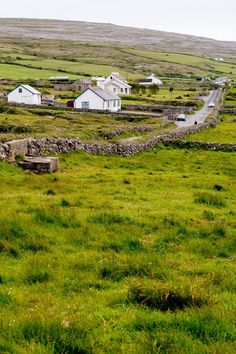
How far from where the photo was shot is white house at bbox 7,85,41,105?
94.6 meters

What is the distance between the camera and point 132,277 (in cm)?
947

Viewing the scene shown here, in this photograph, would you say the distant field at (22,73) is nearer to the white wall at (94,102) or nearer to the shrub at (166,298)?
the white wall at (94,102)

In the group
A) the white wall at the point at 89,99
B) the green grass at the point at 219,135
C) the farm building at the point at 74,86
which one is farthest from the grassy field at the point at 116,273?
the farm building at the point at 74,86

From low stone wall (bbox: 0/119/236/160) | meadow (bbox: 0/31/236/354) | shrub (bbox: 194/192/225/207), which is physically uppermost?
meadow (bbox: 0/31/236/354)

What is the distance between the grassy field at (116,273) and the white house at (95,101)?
72.5 m

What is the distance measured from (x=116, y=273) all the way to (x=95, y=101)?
8389 cm

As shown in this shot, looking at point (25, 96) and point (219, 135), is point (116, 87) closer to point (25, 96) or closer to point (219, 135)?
point (25, 96)

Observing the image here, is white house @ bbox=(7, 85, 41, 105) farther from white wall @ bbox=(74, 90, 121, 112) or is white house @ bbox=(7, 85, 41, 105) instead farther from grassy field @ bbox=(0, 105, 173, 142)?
grassy field @ bbox=(0, 105, 173, 142)

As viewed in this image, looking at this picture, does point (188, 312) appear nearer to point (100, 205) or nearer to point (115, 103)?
point (100, 205)

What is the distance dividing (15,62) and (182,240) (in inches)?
7257

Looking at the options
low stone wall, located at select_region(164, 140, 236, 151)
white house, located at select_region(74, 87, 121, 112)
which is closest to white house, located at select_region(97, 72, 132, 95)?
white house, located at select_region(74, 87, 121, 112)

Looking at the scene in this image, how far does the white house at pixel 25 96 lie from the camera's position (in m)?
94.6

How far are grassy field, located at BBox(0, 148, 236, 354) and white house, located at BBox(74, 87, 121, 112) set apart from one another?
7249 centimetres

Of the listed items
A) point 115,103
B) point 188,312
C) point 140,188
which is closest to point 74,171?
point 140,188
